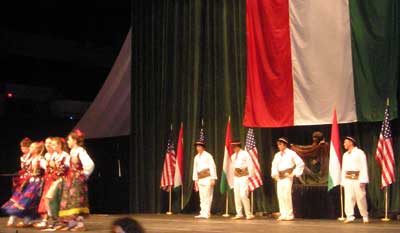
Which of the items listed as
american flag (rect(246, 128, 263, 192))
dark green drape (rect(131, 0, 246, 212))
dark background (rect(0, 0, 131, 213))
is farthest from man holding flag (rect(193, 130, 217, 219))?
dark background (rect(0, 0, 131, 213))

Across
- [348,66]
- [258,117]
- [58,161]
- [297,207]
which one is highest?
[348,66]

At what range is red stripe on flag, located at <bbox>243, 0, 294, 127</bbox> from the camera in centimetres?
1125

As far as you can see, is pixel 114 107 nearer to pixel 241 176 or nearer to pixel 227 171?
pixel 227 171

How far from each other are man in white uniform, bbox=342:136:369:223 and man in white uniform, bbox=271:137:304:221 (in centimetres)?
85

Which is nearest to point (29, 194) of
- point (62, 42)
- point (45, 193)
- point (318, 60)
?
point (45, 193)

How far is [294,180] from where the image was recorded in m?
11.2

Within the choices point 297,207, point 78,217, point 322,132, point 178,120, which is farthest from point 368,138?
point 78,217

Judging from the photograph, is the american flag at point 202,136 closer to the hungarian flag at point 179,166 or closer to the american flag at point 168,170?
the hungarian flag at point 179,166

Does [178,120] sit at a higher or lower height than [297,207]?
higher

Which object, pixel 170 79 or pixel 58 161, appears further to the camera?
pixel 170 79

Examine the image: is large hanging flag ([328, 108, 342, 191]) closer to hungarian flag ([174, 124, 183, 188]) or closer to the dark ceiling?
hungarian flag ([174, 124, 183, 188])

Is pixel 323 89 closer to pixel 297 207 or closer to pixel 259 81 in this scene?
pixel 259 81

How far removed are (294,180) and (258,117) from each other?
1.35 m

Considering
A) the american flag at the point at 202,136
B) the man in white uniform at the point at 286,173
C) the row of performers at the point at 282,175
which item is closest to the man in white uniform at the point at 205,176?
the row of performers at the point at 282,175
